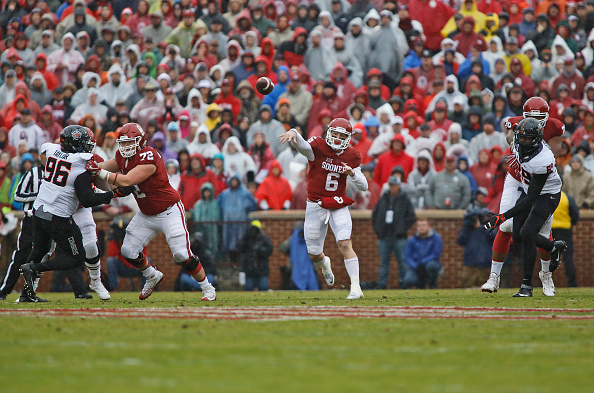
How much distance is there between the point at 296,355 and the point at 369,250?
35.1ft

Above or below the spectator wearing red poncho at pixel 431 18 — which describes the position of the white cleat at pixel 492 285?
below

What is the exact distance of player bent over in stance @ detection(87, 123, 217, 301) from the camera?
34.0 feet

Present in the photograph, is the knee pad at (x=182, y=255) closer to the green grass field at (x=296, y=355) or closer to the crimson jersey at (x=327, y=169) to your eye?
the crimson jersey at (x=327, y=169)

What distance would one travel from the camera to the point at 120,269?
15.7 m

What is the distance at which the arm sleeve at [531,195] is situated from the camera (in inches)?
410

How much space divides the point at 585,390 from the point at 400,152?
464 inches

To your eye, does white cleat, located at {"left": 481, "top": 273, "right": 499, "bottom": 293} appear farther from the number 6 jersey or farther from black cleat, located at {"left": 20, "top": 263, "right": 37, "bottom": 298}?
black cleat, located at {"left": 20, "top": 263, "right": 37, "bottom": 298}

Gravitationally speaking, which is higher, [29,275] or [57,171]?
[57,171]

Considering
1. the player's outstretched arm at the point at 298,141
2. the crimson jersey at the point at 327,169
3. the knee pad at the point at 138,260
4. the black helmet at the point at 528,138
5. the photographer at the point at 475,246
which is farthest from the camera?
the photographer at the point at 475,246

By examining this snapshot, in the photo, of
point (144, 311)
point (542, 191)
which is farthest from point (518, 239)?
point (144, 311)

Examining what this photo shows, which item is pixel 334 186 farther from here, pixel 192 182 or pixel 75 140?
pixel 192 182

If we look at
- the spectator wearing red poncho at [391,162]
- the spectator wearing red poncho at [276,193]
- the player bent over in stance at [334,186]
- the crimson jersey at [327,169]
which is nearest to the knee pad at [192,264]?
the player bent over in stance at [334,186]

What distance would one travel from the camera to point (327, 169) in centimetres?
1107

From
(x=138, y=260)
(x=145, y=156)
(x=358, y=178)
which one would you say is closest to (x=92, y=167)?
(x=145, y=156)
